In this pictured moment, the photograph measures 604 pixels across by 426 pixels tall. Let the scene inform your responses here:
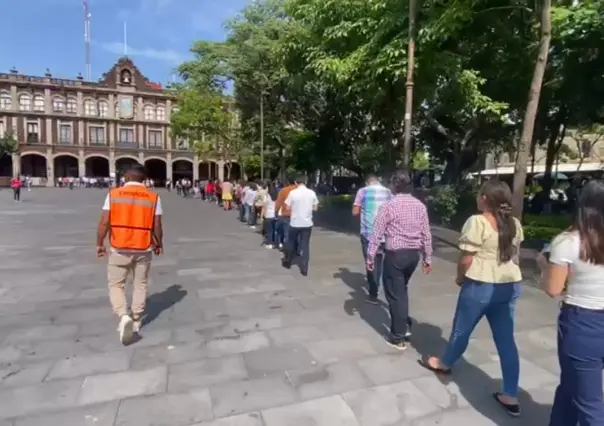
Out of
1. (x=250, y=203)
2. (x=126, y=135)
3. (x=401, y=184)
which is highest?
(x=126, y=135)

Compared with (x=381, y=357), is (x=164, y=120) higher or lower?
higher

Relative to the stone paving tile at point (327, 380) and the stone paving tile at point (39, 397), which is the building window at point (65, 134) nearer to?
the stone paving tile at point (39, 397)

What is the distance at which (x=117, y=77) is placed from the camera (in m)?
59.3

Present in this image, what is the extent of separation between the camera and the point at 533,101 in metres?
6.24

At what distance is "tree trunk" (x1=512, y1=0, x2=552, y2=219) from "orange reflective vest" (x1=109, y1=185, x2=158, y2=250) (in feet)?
15.6

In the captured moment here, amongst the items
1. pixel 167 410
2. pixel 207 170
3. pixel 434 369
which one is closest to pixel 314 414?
pixel 167 410

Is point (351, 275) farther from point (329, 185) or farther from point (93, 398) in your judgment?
point (329, 185)

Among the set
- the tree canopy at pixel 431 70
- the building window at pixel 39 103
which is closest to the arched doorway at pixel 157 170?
the building window at pixel 39 103

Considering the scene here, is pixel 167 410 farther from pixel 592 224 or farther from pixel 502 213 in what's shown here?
pixel 592 224

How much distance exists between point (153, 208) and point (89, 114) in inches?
2451

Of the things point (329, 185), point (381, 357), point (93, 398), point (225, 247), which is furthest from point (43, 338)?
point (329, 185)

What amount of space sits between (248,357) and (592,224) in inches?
110

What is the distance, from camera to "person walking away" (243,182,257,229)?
13.6 metres

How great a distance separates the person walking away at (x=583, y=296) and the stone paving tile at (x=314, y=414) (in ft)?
4.39
